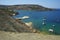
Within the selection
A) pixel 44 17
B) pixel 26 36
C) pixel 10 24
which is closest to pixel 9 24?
pixel 10 24

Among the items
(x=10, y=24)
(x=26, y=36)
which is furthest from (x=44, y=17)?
(x=10, y=24)

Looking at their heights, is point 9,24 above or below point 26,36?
above

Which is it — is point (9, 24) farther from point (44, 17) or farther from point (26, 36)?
point (44, 17)

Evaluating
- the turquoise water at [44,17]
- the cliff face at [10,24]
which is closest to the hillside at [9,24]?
the cliff face at [10,24]

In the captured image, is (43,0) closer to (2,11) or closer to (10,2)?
(10,2)

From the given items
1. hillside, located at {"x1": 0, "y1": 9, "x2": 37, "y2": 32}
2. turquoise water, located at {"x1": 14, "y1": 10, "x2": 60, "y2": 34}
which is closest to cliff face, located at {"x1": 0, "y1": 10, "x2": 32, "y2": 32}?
hillside, located at {"x1": 0, "y1": 9, "x2": 37, "y2": 32}

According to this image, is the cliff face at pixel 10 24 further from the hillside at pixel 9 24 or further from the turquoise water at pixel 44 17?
the turquoise water at pixel 44 17

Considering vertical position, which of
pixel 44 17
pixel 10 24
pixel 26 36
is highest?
pixel 44 17

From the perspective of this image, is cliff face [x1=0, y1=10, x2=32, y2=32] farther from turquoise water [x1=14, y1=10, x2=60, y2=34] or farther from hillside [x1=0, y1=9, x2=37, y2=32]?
turquoise water [x1=14, y1=10, x2=60, y2=34]

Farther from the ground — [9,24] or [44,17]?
[44,17]
